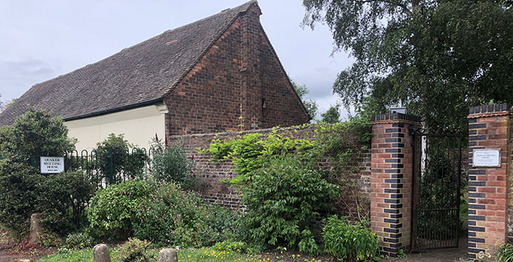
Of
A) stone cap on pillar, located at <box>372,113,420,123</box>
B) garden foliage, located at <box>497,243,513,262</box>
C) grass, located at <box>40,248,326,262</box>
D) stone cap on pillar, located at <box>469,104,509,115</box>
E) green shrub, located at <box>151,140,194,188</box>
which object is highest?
stone cap on pillar, located at <box>469,104,509,115</box>

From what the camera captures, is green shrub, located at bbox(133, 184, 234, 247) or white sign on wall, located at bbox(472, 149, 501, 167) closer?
white sign on wall, located at bbox(472, 149, 501, 167)

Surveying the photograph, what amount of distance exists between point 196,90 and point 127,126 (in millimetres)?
2922

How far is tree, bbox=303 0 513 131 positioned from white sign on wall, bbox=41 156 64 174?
763 centimetres

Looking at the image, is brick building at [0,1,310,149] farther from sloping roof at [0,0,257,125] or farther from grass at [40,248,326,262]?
grass at [40,248,326,262]

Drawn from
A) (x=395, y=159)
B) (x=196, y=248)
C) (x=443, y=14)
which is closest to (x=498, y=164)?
(x=395, y=159)

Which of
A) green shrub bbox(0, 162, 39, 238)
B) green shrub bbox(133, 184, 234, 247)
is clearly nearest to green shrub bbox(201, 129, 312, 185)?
green shrub bbox(133, 184, 234, 247)

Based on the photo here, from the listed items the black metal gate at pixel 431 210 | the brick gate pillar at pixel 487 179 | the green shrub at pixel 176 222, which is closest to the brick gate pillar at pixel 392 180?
the black metal gate at pixel 431 210

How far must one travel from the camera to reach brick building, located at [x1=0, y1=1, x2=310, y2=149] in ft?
39.3

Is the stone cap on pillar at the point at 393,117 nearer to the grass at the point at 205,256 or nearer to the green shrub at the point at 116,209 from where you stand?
the grass at the point at 205,256

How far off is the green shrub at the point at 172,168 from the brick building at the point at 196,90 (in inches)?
67.7

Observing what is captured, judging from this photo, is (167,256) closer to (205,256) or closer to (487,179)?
(205,256)

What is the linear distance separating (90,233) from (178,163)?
263 cm

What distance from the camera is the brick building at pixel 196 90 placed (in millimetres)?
11977

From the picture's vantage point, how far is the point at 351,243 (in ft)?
19.7
